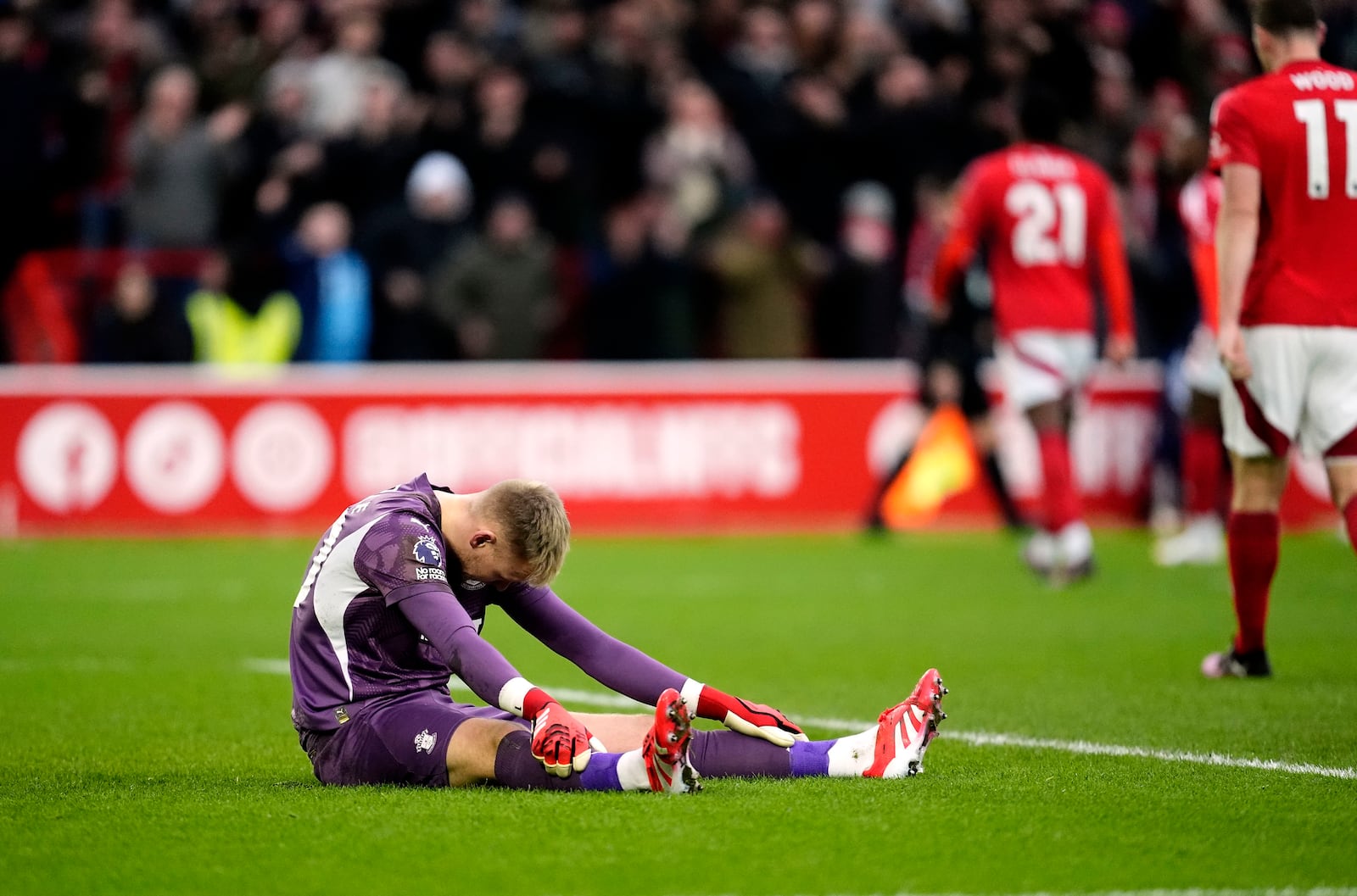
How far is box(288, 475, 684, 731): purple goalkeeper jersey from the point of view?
504 centimetres

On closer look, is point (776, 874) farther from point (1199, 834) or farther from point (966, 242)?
point (966, 242)

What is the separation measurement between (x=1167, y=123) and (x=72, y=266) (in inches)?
434

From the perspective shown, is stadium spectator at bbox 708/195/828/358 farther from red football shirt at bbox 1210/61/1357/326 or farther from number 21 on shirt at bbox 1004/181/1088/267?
red football shirt at bbox 1210/61/1357/326

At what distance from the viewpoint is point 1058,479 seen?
37.4 ft

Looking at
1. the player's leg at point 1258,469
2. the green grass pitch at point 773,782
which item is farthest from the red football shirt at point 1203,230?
the player's leg at point 1258,469

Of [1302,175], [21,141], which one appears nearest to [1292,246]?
Answer: [1302,175]

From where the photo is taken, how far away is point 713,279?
55.9 feet

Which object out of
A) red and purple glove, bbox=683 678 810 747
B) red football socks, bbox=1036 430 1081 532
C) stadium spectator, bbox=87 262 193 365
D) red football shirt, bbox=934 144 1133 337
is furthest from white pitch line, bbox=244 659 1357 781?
stadium spectator, bbox=87 262 193 365

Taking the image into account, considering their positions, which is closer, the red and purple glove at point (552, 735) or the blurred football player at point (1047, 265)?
the red and purple glove at point (552, 735)

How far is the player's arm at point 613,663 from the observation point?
533 centimetres

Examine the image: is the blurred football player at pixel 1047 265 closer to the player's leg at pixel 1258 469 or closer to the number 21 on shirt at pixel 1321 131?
the player's leg at pixel 1258 469

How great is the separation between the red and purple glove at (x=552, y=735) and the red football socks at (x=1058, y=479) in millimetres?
7054

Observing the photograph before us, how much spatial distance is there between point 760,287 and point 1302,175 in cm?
998

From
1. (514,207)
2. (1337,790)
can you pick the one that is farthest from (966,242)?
(1337,790)
